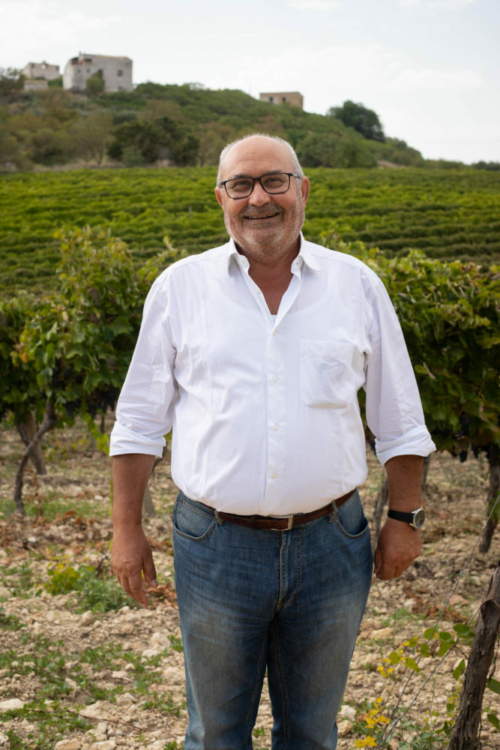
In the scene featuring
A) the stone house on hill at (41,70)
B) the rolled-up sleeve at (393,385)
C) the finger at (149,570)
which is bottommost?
the finger at (149,570)

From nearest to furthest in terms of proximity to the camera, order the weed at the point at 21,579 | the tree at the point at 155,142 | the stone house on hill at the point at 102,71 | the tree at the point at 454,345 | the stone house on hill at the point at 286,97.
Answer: the weed at the point at 21,579, the tree at the point at 454,345, the tree at the point at 155,142, the stone house on hill at the point at 102,71, the stone house on hill at the point at 286,97

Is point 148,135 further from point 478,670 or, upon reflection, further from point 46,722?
point 478,670

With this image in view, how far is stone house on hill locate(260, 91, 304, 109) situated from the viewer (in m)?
104

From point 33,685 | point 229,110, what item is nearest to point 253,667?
point 33,685

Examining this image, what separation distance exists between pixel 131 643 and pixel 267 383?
2.20 metres

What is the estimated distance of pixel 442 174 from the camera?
4325 cm

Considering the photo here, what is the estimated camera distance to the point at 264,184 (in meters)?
1.77

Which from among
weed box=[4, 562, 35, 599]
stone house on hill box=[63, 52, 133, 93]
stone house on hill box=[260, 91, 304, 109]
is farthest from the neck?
stone house on hill box=[260, 91, 304, 109]

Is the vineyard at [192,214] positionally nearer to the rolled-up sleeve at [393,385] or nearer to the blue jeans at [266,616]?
the rolled-up sleeve at [393,385]

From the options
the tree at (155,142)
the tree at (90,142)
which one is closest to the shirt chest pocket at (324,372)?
the tree at (155,142)

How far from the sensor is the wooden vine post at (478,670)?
179 centimetres

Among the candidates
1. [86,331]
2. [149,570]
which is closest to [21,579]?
[86,331]

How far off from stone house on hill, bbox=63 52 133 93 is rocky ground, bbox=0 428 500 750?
335 ft

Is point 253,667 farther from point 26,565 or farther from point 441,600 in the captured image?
point 26,565
